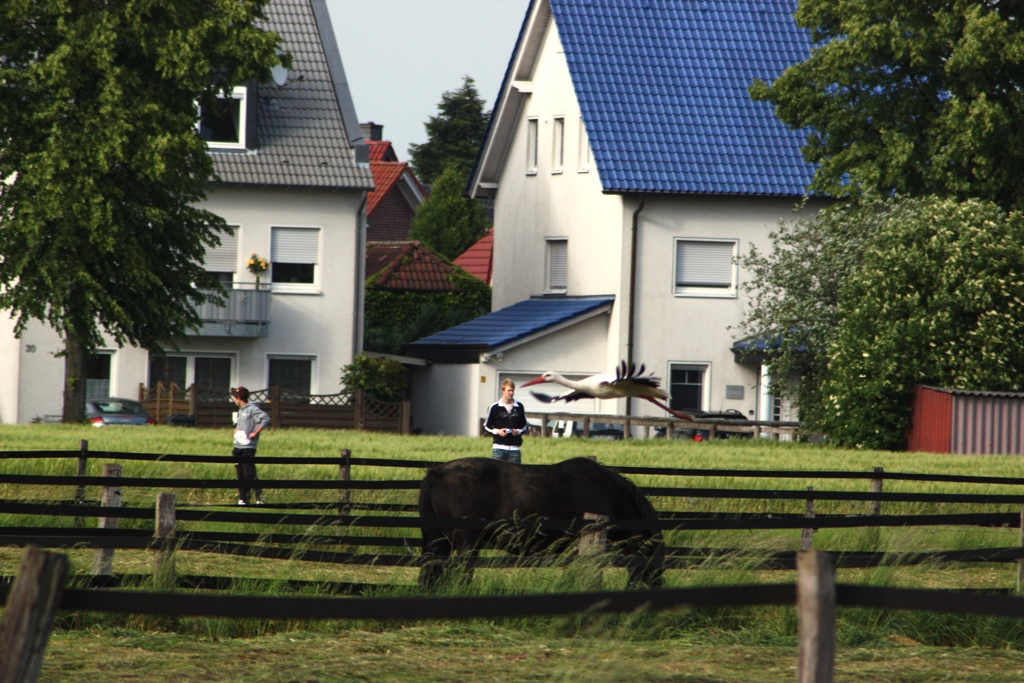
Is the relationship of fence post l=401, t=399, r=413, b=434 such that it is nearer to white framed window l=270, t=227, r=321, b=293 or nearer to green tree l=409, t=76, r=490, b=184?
white framed window l=270, t=227, r=321, b=293

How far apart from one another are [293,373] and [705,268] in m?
11.7

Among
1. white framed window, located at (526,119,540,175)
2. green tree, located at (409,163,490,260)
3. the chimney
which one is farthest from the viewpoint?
the chimney

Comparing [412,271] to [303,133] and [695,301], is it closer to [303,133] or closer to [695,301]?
[303,133]

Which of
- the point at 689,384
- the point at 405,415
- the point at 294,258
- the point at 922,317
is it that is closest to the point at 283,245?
the point at 294,258

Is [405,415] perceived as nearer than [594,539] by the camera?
No

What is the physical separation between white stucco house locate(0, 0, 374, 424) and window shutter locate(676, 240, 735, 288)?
8.78 meters

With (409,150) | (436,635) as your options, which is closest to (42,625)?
(436,635)

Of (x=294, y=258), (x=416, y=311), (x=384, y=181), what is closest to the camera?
(x=294, y=258)

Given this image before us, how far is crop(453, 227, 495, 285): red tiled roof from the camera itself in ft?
200

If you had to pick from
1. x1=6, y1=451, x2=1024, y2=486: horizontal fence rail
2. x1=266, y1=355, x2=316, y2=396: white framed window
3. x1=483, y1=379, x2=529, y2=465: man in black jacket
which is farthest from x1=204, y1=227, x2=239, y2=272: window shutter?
x1=483, y1=379, x2=529, y2=465: man in black jacket

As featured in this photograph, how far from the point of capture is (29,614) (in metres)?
4.59

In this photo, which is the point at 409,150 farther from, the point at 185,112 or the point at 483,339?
the point at 185,112

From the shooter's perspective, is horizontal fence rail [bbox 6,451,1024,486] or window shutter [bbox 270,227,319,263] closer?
horizontal fence rail [bbox 6,451,1024,486]

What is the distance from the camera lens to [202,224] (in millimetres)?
33594
